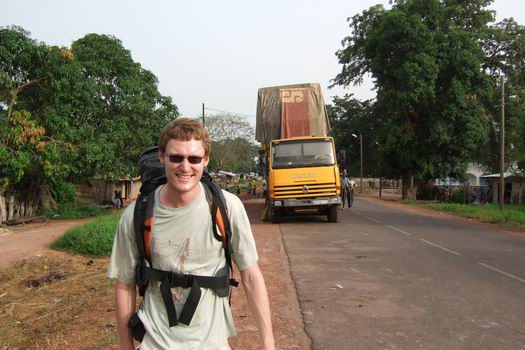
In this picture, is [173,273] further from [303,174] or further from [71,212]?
[71,212]

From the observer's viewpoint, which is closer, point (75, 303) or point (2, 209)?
point (75, 303)

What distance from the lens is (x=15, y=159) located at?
15.8 metres

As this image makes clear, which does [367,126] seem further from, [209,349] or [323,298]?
[209,349]

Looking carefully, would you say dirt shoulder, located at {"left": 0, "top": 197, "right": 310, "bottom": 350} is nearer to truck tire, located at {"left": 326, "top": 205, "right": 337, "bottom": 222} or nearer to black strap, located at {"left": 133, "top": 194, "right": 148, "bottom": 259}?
black strap, located at {"left": 133, "top": 194, "right": 148, "bottom": 259}

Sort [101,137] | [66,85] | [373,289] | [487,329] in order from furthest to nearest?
[101,137] < [66,85] < [373,289] < [487,329]

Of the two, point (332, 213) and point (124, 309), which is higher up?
point (124, 309)

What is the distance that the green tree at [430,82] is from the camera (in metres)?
30.0

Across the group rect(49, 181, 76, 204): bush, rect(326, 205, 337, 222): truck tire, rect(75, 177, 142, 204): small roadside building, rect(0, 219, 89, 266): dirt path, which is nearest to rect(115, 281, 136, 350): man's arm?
rect(0, 219, 89, 266): dirt path

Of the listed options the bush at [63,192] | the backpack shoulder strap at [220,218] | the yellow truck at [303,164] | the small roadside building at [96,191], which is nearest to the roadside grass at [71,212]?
the bush at [63,192]

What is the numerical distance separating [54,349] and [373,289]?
159 inches

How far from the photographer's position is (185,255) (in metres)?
2.20

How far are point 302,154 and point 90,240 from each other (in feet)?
21.3

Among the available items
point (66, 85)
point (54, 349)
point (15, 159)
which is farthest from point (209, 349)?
point (66, 85)

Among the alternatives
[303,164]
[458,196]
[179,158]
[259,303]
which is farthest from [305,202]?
[458,196]
